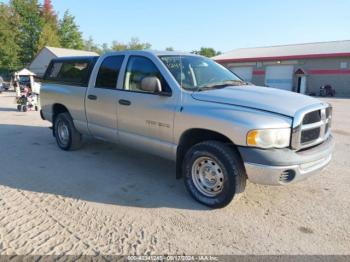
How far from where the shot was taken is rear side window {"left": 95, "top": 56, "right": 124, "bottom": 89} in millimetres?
5176

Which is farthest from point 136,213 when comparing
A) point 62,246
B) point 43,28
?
point 43,28

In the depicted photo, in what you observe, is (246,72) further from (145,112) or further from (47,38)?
(145,112)

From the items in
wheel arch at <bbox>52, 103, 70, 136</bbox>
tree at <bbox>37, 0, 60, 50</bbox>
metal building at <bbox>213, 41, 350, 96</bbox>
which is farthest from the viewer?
tree at <bbox>37, 0, 60, 50</bbox>

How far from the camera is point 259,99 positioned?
3771 millimetres

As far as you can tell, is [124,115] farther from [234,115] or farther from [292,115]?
[292,115]

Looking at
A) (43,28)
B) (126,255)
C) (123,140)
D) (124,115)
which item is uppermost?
(43,28)

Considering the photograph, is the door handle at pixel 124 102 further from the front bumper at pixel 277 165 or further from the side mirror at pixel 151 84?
the front bumper at pixel 277 165

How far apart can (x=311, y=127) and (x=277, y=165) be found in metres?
0.75

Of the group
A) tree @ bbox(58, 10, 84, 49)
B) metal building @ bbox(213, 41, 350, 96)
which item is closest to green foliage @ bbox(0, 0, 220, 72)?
tree @ bbox(58, 10, 84, 49)

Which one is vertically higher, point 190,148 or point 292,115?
point 292,115

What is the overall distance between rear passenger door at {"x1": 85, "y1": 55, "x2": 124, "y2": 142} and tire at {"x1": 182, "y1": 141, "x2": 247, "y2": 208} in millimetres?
1772

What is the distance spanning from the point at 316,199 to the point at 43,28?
57247 mm

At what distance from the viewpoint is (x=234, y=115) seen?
11.7 feet

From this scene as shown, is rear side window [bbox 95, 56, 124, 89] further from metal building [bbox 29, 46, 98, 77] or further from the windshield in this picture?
metal building [bbox 29, 46, 98, 77]
